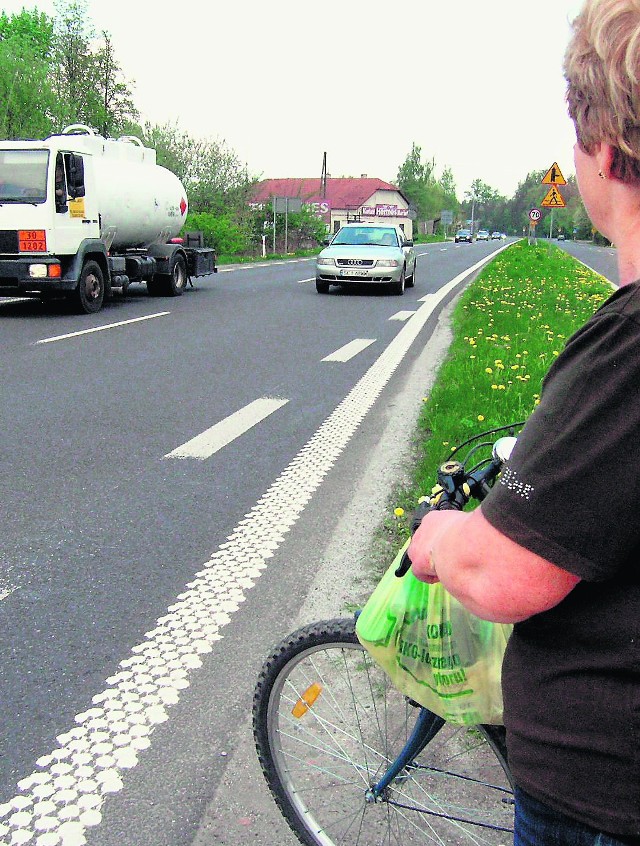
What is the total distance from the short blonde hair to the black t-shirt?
19 cm

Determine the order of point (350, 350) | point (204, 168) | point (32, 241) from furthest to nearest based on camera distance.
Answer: point (204, 168), point (32, 241), point (350, 350)

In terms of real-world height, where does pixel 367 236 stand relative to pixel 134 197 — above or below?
below

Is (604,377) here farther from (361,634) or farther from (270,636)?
(270,636)

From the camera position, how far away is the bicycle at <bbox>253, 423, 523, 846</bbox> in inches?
80.7

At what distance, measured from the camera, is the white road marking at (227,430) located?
582 centimetres

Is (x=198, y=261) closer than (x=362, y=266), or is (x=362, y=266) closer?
(x=362, y=266)

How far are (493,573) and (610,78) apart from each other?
0.63 metres

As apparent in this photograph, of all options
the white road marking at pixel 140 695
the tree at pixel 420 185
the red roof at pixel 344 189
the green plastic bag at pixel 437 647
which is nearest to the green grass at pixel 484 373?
the white road marking at pixel 140 695

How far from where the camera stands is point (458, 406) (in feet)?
22.0

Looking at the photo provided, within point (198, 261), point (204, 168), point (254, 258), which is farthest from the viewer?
point (204, 168)

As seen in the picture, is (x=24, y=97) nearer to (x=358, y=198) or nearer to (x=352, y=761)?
(x=352, y=761)

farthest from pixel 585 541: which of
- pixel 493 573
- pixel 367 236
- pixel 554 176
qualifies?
pixel 554 176

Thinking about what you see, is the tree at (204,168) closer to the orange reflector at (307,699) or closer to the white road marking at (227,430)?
the white road marking at (227,430)

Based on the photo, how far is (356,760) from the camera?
7.15 feet
